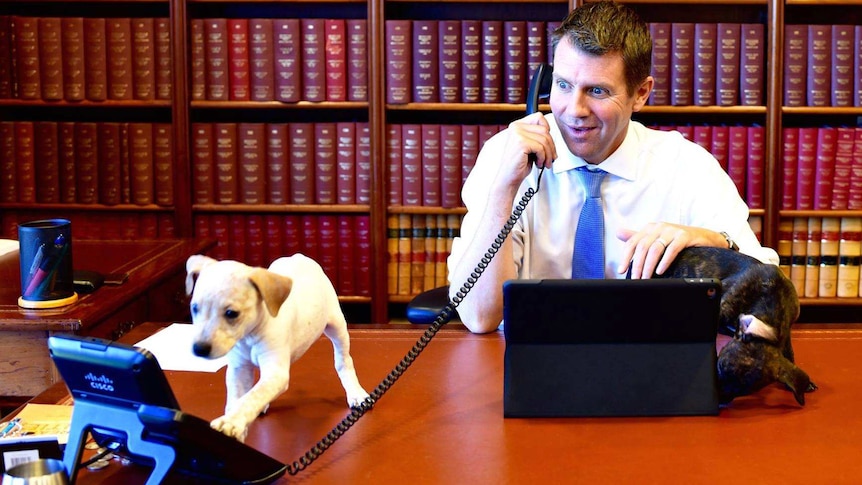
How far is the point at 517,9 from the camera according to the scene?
3.45m

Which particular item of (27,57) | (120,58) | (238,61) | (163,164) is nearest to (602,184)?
(238,61)

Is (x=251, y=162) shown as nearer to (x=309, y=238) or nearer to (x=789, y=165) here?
(x=309, y=238)

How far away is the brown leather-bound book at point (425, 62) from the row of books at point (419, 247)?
43 centimetres

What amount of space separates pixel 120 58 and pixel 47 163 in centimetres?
45


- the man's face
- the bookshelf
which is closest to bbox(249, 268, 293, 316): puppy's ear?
the man's face

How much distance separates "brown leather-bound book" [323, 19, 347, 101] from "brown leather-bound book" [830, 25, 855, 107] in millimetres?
1644

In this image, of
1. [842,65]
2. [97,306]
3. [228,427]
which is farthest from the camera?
[842,65]

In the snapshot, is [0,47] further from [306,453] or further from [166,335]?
[306,453]

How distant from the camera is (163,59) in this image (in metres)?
3.23

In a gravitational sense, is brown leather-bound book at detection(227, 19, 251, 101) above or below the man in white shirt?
above

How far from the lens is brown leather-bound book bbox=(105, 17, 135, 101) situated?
3.20 m

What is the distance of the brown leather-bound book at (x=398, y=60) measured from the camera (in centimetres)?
319

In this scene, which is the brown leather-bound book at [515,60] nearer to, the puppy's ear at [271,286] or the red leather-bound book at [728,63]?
the red leather-bound book at [728,63]

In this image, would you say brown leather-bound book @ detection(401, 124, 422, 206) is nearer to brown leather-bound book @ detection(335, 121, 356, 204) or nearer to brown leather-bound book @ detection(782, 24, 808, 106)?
brown leather-bound book @ detection(335, 121, 356, 204)
